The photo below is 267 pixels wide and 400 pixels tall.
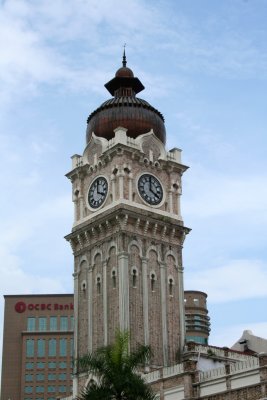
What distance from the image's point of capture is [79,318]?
68.6m

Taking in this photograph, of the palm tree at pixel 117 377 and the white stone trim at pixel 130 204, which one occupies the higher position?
the white stone trim at pixel 130 204

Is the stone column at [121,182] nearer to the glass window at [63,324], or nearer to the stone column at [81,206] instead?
the stone column at [81,206]

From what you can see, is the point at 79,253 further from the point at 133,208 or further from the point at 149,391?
the point at 149,391

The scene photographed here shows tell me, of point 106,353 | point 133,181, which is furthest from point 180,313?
point 106,353

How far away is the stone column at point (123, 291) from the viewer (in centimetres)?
6283

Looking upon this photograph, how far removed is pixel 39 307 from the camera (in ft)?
472

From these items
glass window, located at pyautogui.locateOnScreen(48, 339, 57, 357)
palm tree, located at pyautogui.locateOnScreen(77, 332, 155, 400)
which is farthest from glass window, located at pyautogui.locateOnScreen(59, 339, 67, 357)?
palm tree, located at pyautogui.locateOnScreen(77, 332, 155, 400)

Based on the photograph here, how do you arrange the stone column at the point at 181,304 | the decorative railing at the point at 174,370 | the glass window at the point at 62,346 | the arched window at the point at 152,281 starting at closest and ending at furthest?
the decorative railing at the point at 174,370
the arched window at the point at 152,281
the stone column at the point at 181,304
the glass window at the point at 62,346

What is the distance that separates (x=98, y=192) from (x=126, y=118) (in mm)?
7039

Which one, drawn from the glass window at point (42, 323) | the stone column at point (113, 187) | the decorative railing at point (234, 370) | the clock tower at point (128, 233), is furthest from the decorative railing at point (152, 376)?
the glass window at point (42, 323)

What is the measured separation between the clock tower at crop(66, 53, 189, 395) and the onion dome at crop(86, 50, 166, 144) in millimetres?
87

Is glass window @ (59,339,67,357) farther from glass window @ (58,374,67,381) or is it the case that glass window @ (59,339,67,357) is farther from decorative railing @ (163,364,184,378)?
decorative railing @ (163,364,184,378)

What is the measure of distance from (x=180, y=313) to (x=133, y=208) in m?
9.46

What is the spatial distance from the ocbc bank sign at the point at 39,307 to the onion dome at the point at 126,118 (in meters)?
73.2
